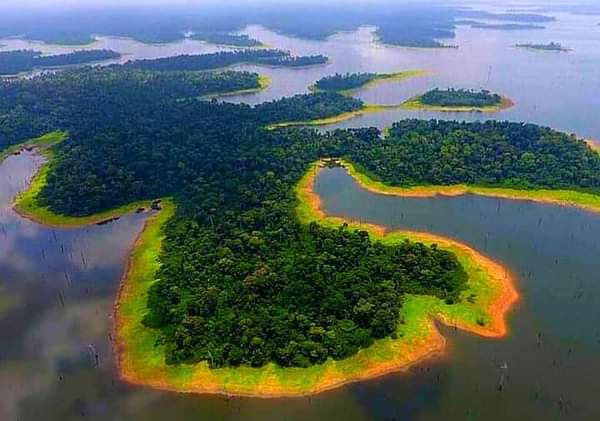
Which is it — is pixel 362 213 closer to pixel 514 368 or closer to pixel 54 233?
pixel 514 368

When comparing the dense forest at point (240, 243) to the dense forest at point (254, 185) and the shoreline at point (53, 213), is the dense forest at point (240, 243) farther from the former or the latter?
the shoreline at point (53, 213)

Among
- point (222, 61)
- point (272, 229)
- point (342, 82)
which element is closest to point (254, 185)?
point (272, 229)


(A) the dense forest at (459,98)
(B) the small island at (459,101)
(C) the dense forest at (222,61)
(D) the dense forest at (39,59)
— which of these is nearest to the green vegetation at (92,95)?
(C) the dense forest at (222,61)

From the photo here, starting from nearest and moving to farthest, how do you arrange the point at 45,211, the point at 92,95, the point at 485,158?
the point at 45,211 → the point at 485,158 → the point at 92,95

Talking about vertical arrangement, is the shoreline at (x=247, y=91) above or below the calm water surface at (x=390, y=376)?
above

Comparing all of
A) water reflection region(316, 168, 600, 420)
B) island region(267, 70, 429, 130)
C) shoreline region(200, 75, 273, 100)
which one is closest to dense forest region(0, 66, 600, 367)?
shoreline region(200, 75, 273, 100)

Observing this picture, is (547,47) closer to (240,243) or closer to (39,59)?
(240,243)

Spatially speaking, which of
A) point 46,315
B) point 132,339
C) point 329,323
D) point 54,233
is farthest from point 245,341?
point 54,233
